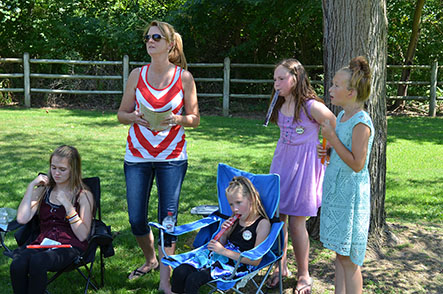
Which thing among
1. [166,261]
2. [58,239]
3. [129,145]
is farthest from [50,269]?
[129,145]

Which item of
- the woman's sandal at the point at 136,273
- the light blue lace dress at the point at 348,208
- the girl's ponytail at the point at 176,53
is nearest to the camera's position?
the light blue lace dress at the point at 348,208

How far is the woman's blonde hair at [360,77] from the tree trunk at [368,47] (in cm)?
113

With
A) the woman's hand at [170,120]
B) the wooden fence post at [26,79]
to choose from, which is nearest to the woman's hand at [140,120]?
the woman's hand at [170,120]

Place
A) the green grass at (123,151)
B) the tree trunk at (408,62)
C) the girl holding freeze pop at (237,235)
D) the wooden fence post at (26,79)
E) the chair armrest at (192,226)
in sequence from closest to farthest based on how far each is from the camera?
the girl holding freeze pop at (237,235)
the chair armrest at (192,226)
the green grass at (123,151)
the wooden fence post at (26,79)
the tree trunk at (408,62)

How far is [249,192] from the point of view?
3658 millimetres

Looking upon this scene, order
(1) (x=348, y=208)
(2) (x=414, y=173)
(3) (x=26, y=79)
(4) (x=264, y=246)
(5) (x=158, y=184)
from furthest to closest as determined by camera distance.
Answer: (3) (x=26, y=79) < (2) (x=414, y=173) < (5) (x=158, y=184) < (4) (x=264, y=246) < (1) (x=348, y=208)

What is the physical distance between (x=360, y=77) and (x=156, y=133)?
150cm

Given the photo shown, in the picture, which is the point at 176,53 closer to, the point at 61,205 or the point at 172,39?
the point at 172,39

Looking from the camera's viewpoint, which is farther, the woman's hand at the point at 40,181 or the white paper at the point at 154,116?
the woman's hand at the point at 40,181

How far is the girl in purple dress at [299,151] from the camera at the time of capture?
3.69 meters

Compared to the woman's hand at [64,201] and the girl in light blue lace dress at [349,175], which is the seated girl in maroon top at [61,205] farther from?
the girl in light blue lace dress at [349,175]

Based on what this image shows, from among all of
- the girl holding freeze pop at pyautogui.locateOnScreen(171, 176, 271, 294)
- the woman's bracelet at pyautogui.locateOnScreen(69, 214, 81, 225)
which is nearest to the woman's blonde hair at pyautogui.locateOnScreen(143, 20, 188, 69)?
the girl holding freeze pop at pyautogui.locateOnScreen(171, 176, 271, 294)

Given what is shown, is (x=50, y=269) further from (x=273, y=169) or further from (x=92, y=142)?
(x=92, y=142)

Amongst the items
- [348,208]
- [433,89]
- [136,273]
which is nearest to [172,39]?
[348,208]
